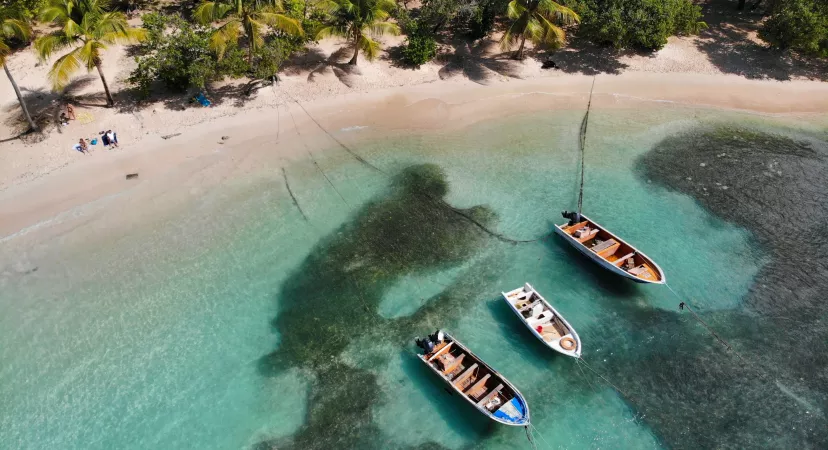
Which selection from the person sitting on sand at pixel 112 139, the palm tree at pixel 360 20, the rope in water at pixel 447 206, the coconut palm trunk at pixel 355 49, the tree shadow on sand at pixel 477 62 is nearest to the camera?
the rope in water at pixel 447 206

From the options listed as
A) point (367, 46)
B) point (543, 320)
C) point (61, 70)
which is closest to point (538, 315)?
point (543, 320)

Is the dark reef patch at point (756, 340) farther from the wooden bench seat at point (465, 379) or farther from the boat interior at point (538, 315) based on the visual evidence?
the wooden bench seat at point (465, 379)

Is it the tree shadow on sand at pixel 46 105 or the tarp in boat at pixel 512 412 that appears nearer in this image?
the tarp in boat at pixel 512 412

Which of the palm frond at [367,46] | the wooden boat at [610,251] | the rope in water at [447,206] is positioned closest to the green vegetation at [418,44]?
the palm frond at [367,46]

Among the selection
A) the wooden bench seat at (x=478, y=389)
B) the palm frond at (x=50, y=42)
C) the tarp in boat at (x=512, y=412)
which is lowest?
the tarp in boat at (x=512, y=412)

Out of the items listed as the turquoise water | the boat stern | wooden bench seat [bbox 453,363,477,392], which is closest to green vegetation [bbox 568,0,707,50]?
the turquoise water

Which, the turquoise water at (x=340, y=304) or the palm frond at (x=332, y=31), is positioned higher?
the palm frond at (x=332, y=31)

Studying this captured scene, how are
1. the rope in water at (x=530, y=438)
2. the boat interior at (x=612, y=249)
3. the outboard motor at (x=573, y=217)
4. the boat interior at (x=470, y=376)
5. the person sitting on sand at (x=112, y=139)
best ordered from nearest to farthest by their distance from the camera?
the rope in water at (x=530, y=438) → the boat interior at (x=470, y=376) → the boat interior at (x=612, y=249) → the outboard motor at (x=573, y=217) → the person sitting on sand at (x=112, y=139)
